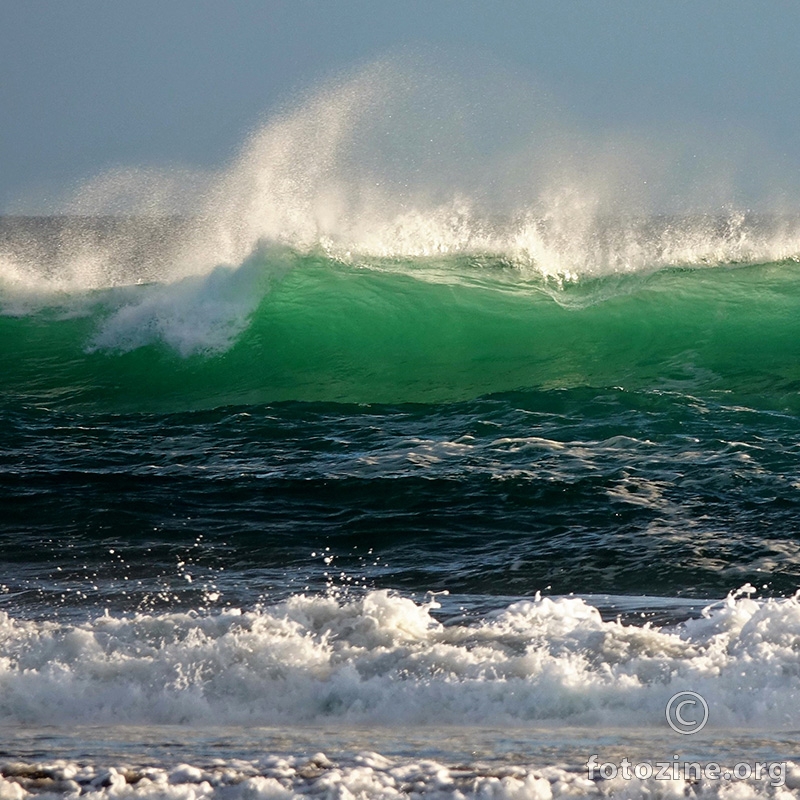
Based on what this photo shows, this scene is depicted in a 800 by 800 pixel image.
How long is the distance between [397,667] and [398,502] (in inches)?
107

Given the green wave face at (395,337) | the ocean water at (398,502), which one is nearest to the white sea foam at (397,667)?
the ocean water at (398,502)

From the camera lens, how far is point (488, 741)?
11.8 feet

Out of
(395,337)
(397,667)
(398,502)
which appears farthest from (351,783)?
(395,337)

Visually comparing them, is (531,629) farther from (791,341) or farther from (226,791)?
(791,341)

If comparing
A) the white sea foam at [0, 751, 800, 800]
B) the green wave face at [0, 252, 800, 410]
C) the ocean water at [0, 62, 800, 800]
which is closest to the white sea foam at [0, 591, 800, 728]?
the ocean water at [0, 62, 800, 800]

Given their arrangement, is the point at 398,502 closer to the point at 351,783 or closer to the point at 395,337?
the point at 351,783

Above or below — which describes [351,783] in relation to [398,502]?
below

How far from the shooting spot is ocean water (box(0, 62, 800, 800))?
366 cm

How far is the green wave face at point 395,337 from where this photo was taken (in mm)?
10484

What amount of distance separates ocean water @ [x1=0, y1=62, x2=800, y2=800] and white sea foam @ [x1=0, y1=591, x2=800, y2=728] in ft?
0.05

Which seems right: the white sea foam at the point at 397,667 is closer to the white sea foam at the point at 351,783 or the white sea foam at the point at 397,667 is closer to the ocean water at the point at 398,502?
the ocean water at the point at 398,502

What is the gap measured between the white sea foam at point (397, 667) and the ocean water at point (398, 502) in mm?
16

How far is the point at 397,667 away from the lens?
4.18 m

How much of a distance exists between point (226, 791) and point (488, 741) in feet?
3.10
